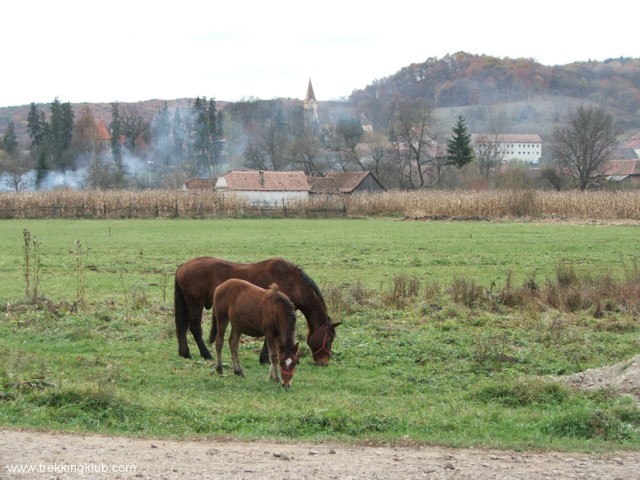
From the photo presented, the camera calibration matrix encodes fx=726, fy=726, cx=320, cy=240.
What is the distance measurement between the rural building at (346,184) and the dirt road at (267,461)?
78.0 meters

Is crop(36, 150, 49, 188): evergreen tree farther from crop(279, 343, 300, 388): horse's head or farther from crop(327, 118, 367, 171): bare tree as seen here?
crop(279, 343, 300, 388): horse's head

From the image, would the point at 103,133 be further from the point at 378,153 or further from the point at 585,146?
the point at 585,146

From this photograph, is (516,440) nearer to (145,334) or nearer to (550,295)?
(145,334)

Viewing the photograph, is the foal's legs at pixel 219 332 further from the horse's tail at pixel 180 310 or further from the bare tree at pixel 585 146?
the bare tree at pixel 585 146

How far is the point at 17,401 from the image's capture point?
851cm

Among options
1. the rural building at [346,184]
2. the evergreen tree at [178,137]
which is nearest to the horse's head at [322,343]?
the rural building at [346,184]

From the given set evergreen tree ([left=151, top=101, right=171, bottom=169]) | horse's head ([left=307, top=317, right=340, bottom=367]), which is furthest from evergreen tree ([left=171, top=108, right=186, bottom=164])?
horse's head ([left=307, top=317, right=340, bottom=367])

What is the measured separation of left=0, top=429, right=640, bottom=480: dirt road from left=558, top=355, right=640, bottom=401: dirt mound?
2.22 meters

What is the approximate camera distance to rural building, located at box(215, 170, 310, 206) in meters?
84.0

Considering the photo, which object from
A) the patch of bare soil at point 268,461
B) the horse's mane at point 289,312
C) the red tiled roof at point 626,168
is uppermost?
the horse's mane at point 289,312

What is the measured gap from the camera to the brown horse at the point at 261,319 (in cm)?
992

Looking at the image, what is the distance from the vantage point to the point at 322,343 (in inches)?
447

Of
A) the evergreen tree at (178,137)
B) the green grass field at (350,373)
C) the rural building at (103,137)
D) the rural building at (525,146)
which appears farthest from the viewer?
the rural building at (525,146)

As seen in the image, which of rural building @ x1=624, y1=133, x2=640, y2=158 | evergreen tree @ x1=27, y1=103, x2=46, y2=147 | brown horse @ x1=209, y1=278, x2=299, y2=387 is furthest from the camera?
rural building @ x1=624, y1=133, x2=640, y2=158
